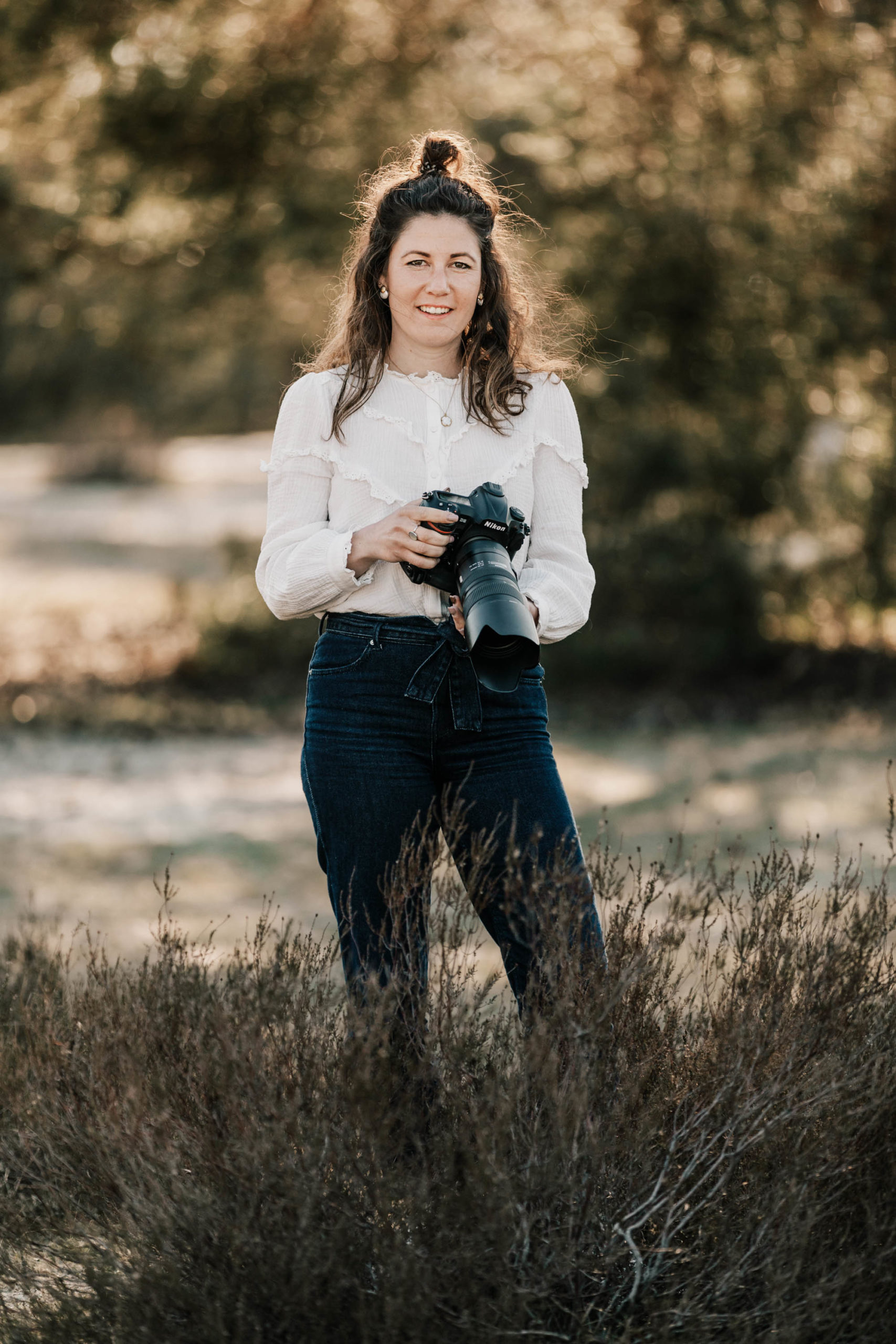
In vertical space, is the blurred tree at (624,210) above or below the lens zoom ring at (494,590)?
above

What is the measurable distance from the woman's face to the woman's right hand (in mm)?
422

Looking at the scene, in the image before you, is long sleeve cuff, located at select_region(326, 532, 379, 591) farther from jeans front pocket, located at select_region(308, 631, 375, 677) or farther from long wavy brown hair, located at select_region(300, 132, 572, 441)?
long wavy brown hair, located at select_region(300, 132, 572, 441)

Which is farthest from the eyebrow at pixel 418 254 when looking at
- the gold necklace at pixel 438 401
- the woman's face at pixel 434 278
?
the gold necklace at pixel 438 401

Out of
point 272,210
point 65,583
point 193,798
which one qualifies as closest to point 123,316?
point 272,210

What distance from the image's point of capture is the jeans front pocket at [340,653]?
2746 millimetres

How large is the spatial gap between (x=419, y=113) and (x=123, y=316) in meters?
2.96

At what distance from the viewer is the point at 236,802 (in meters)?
8.77

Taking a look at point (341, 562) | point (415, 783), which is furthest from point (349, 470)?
point (415, 783)

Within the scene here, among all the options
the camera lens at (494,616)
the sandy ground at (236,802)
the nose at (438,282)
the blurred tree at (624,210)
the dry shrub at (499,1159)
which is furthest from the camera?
the blurred tree at (624,210)

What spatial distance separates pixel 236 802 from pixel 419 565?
630cm

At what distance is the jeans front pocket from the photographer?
2.75 m

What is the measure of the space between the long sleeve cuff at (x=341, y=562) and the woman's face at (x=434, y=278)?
1.53 feet

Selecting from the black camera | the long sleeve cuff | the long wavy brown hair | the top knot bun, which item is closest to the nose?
the long wavy brown hair

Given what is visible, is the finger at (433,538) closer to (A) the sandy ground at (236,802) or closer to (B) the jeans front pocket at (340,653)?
(B) the jeans front pocket at (340,653)
